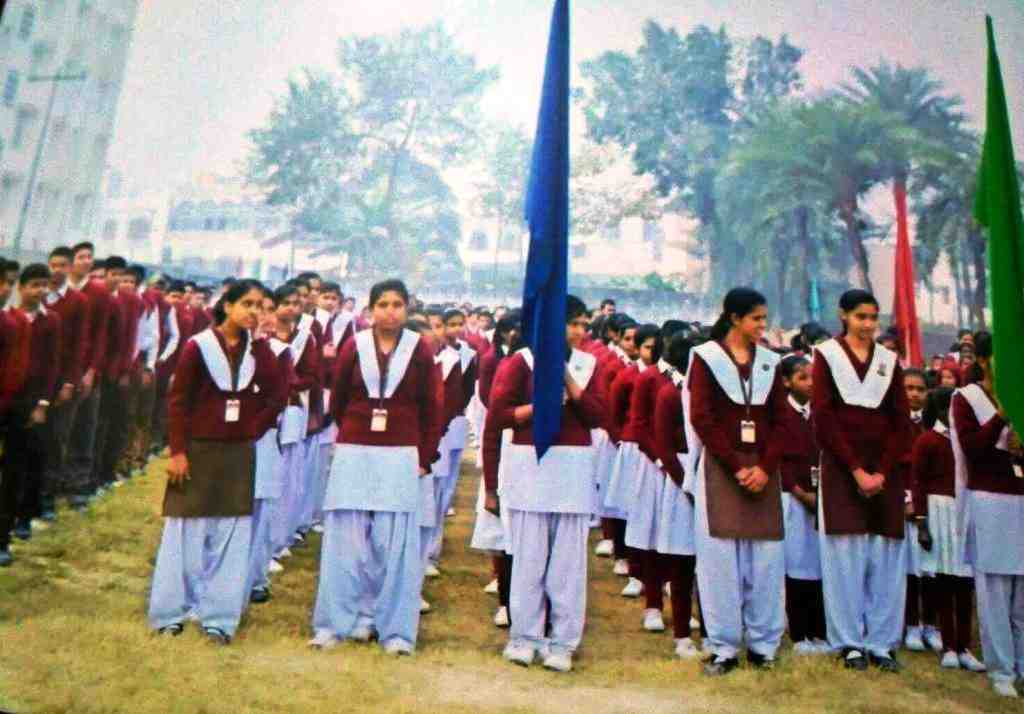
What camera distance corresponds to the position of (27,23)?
5715mm

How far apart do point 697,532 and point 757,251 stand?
670cm

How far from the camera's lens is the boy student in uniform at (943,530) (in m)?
3.34

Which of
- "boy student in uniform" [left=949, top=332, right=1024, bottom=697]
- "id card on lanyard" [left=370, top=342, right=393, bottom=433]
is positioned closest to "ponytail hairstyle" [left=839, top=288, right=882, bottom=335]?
"boy student in uniform" [left=949, top=332, right=1024, bottom=697]

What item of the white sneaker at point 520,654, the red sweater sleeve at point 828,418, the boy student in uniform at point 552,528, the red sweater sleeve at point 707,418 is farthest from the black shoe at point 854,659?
the white sneaker at point 520,654

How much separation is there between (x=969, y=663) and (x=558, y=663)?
5.62 ft

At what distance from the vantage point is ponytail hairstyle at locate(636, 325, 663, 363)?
13.1 ft

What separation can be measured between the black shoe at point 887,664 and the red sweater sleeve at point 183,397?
112 inches

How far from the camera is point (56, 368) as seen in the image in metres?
4.30

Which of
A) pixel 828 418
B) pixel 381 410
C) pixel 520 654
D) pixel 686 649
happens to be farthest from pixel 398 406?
pixel 828 418

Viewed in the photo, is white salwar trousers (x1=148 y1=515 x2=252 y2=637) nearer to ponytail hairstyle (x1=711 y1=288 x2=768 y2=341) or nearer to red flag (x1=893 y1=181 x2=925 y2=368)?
ponytail hairstyle (x1=711 y1=288 x2=768 y2=341)

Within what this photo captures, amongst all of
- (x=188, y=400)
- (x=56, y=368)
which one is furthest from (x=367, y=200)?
(x=188, y=400)

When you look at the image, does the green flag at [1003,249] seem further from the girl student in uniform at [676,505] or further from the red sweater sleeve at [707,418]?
the girl student in uniform at [676,505]

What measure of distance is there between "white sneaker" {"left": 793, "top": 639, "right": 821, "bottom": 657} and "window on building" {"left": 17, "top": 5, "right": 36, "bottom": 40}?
6.24 metres

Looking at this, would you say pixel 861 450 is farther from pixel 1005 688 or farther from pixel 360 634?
pixel 360 634
